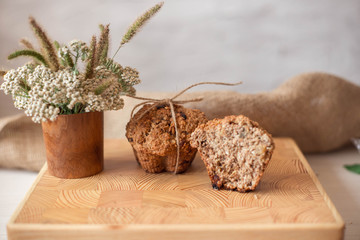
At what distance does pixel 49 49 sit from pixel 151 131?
16.6 inches

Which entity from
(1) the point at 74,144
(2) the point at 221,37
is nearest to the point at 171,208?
(1) the point at 74,144

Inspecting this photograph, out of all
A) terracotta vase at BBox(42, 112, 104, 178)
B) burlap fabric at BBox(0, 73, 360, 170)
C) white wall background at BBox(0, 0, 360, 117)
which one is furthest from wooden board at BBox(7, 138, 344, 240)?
white wall background at BBox(0, 0, 360, 117)

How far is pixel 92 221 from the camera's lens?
1115mm

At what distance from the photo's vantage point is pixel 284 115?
6.33ft

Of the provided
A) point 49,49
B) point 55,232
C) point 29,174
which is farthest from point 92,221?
point 29,174

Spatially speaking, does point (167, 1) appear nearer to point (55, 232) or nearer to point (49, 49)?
point (49, 49)

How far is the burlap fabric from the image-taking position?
179 cm

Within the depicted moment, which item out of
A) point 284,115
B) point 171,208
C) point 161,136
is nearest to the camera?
point 171,208

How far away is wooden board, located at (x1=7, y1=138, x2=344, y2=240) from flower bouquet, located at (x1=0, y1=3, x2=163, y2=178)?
9cm

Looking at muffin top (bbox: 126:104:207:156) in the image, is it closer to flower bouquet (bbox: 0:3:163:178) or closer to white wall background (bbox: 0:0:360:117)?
flower bouquet (bbox: 0:3:163:178)

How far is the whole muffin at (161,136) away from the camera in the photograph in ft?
4.50

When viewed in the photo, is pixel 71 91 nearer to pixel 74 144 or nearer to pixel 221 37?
pixel 74 144

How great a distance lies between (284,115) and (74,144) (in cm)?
102

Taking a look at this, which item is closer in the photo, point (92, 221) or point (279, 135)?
point (92, 221)
